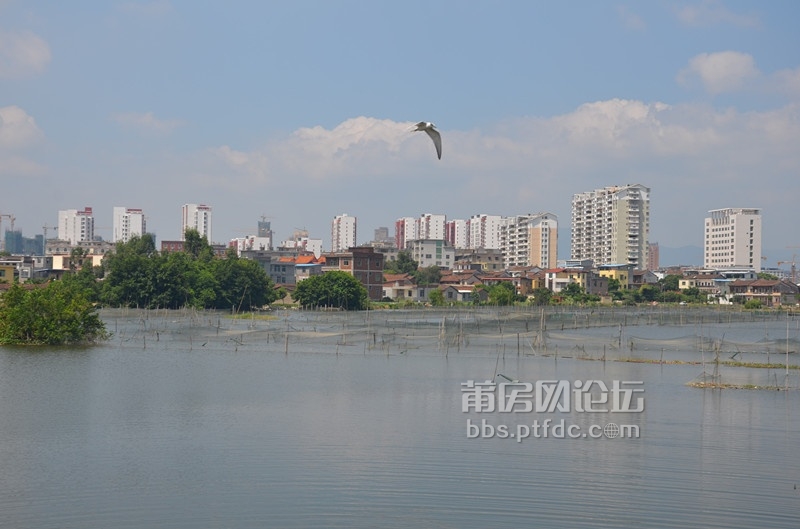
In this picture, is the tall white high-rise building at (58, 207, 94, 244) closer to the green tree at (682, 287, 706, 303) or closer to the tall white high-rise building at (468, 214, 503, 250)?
the tall white high-rise building at (468, 214, 503, 250)

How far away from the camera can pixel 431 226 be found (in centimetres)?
13500

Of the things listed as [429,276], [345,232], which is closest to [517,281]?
[429,276]

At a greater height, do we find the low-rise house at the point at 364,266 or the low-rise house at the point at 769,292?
the low-rise house at the point at 364,266

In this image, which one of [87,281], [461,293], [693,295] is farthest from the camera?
[693,295]

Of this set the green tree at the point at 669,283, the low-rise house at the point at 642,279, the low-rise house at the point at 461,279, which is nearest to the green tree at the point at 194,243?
the low-rise house at the point at 461,279

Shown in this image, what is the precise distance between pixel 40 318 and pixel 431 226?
4321 inches

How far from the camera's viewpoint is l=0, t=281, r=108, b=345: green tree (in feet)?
86.6

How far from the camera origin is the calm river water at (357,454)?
1021cm

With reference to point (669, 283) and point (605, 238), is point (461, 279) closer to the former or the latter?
point (669, 283)

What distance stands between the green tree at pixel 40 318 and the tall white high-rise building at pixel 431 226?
355 ft

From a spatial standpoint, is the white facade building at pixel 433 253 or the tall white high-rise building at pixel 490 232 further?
the tall white high-rise building at pixel 490 232

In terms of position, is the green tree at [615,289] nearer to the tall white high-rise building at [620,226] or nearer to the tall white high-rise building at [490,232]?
the tall white high-rise building at [620,226]

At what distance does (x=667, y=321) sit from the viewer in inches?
1953

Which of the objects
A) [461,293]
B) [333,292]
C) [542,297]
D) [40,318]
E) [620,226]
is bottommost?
[40,318]
